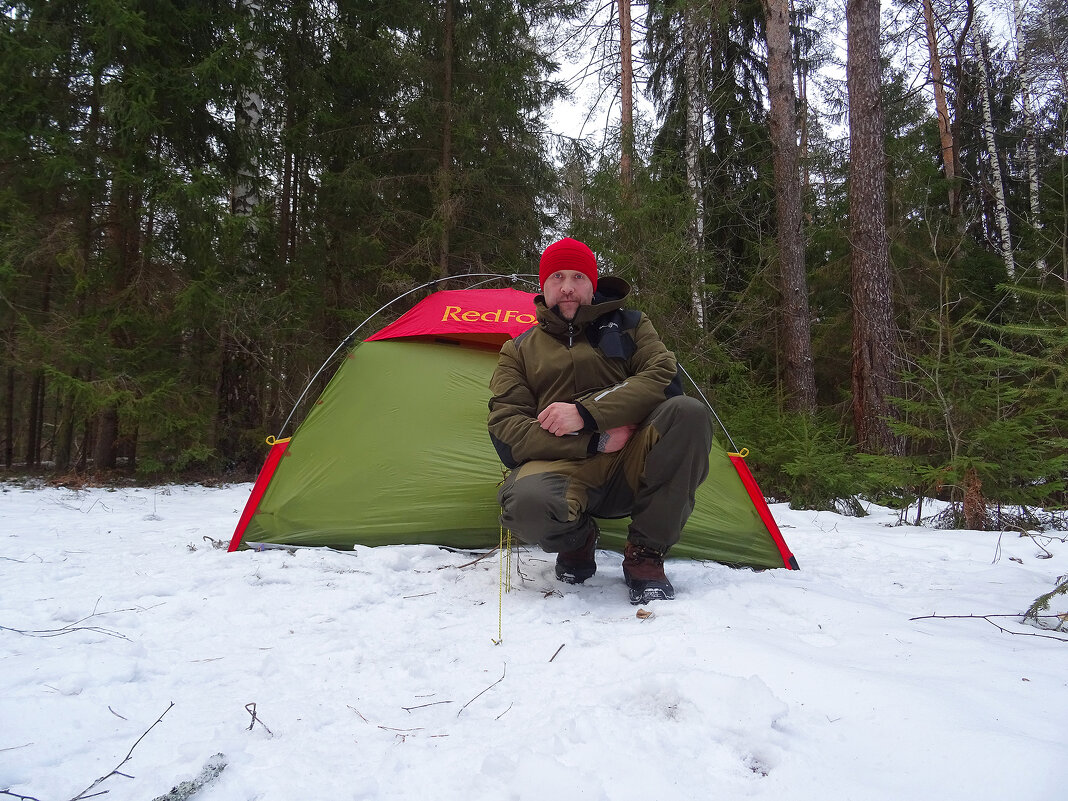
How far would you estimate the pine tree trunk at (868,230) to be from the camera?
532cm

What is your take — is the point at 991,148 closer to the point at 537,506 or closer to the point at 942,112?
the point at 942,112

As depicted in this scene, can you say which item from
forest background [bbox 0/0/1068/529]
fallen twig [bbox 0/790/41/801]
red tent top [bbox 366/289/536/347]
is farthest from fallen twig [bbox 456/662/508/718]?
forest background [bbox 0/0/1068/529]

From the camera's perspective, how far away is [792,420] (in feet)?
17.4

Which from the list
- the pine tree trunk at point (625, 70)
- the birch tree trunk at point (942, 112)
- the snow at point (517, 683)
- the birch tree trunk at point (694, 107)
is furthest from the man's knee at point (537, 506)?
the birch tree trunk at point (942, 112)

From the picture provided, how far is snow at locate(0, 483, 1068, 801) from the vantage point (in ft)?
3.52

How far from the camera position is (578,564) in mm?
2338

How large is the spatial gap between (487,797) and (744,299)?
7.76 meters

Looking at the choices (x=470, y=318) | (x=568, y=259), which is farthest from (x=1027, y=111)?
(x=568, y=259)

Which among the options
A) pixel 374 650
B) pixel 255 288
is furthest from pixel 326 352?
pixel 374 650

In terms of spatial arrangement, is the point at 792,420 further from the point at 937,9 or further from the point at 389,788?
the point at 937,9

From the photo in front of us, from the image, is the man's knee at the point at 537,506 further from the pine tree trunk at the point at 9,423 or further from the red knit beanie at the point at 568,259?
the pine tree trunk at the point at 9,423

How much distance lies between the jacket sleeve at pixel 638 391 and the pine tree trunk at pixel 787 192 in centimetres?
494

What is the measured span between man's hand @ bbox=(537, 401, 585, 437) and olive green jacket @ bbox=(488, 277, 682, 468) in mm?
36

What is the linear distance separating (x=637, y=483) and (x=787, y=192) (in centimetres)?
607
